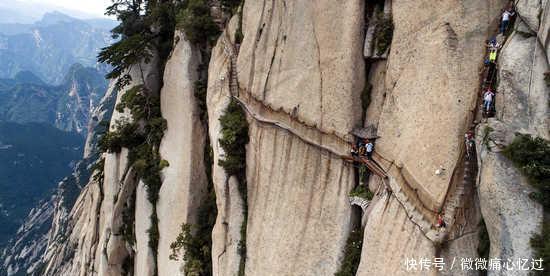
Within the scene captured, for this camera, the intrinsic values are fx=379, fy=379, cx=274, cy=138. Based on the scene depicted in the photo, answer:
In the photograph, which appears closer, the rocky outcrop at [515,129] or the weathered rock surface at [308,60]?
the rocky outcrop at [515,129]

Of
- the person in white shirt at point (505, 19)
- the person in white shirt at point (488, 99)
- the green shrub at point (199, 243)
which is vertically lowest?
the green shrub at point (199, 243)

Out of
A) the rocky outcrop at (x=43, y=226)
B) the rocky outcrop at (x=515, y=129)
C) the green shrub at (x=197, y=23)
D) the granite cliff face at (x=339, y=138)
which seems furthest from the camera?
the rocky outcrop at (x=43, y=226)

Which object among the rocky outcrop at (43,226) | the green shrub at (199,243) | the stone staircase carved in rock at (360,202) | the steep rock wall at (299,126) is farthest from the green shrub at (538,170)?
the rocky outcrop at (43,226)

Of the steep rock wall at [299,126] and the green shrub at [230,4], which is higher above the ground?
the green shrub at [230,4]

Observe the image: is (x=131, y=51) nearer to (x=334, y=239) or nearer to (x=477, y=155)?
(x=334, y=239)

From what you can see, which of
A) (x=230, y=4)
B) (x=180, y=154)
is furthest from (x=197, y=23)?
(x=180, y=154)

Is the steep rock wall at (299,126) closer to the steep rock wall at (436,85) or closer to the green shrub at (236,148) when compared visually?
the green shrub at (236,148)

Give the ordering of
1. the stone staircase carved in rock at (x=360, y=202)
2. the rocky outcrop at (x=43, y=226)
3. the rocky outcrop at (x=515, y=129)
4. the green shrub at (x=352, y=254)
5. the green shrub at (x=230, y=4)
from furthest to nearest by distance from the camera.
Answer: the rocky outcrop at (x=43, y=226)
the green shrub at (x=230, y=4)
the green shrub at (x=352, y=254)
the stone staircase carved in rock at (x=360, y=202)
the rocky outcrop at (x=515, y=129)
